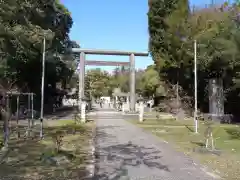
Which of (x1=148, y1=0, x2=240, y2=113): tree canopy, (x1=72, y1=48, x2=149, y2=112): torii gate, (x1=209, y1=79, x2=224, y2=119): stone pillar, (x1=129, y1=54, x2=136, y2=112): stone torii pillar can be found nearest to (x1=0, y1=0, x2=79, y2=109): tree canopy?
(x1=72, y1=48, x2=149, y2=112): torii gate

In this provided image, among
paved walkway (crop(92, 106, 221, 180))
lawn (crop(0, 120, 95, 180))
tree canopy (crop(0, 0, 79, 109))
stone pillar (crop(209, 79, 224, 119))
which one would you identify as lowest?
paved walkway (crop(92, 106, 221, 180))

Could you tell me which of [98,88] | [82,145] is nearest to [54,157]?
[82,145]

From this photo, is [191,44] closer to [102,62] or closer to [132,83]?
[132,83]

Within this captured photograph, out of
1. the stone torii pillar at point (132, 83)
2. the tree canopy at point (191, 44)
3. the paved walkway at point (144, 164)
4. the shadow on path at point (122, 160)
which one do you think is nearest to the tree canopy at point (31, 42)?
the shadow on path at point (122, 160)

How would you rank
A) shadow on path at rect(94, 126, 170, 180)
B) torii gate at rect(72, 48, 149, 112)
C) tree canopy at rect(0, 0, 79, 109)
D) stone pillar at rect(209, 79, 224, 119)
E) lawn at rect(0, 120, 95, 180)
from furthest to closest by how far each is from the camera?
1. torii gate at rect(72, 48, 149, 112)
2. stone pillar at rect(209, 79, 224, 119)
3. tree canopy at rect(0, 0, 79, 109)
4. shadow on path at rect(94, 126, 170, 180)
5. lawn at rect(0, 120, 95, 180)

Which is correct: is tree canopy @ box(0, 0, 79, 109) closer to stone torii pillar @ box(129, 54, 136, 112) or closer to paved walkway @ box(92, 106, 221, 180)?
paved walkway @ box(92, 106, 221, 180)

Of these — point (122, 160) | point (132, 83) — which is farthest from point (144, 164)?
point (132, 83)

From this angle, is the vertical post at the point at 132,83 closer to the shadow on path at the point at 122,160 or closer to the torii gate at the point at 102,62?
the torii gate at the point at 102,62

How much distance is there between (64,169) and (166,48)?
943 inches

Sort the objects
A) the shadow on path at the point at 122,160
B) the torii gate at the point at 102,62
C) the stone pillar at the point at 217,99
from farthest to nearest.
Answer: the torii gate at the point at 102,62, the stone pillar at the point at 217,99, the shadow on path at the point at 122,160

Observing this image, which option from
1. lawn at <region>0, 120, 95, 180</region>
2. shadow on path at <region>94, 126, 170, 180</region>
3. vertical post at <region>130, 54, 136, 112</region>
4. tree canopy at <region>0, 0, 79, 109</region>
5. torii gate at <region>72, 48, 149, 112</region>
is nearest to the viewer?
lawn at <region>0, 120, 95, 180</region>

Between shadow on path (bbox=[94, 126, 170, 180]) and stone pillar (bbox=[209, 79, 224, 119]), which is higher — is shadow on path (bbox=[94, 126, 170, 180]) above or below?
below


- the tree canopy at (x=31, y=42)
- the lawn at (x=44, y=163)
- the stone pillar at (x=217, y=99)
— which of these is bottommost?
the lawn at (x=44, y=163)

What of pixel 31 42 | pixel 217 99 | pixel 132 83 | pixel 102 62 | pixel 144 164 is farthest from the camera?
pixel 132 83
